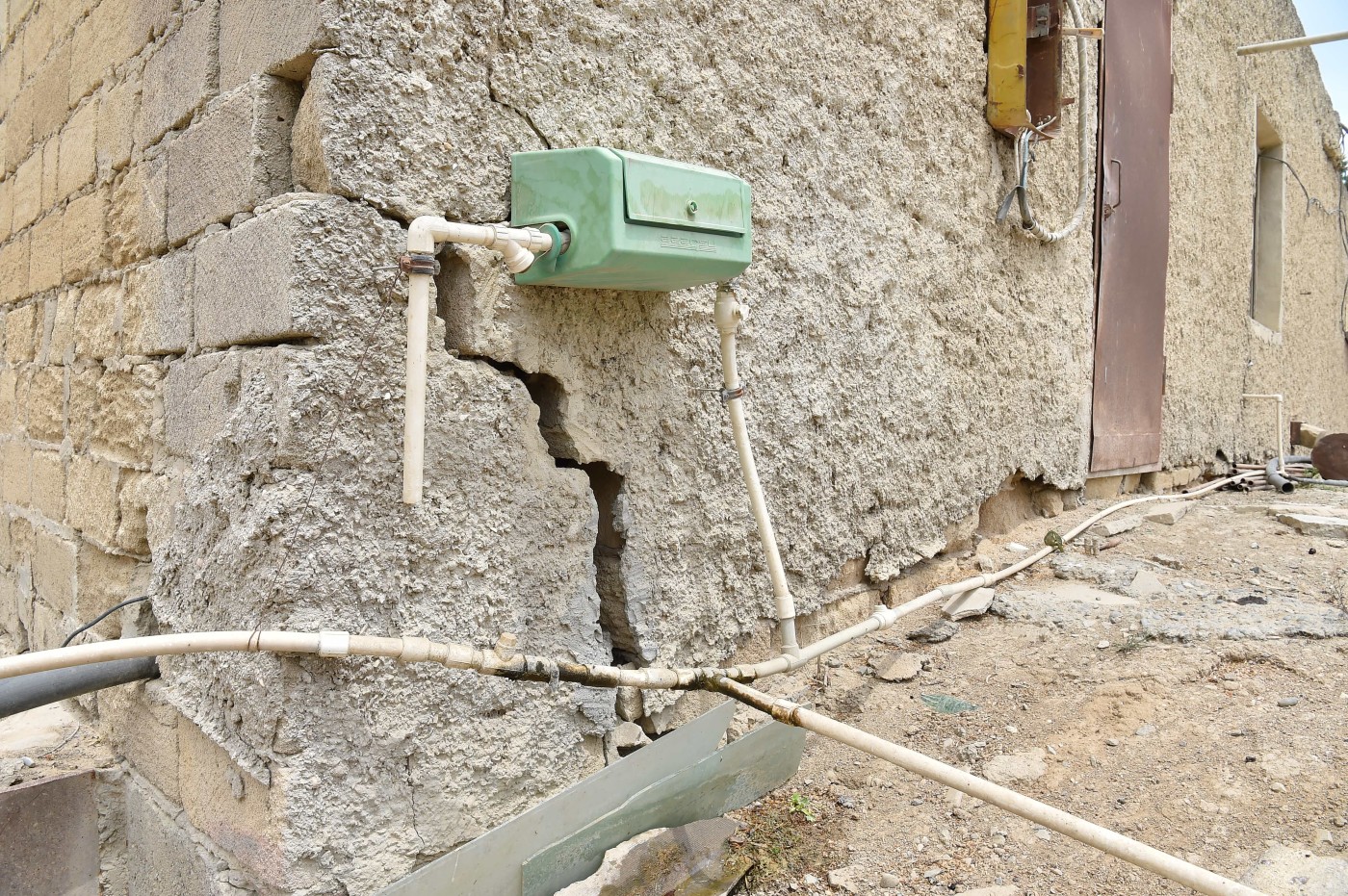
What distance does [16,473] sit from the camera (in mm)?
2521

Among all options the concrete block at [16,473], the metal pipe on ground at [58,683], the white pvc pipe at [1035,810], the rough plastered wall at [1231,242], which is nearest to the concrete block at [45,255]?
the concrete block at [16,473]

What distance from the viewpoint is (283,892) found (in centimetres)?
131

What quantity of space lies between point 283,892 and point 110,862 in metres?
0.82

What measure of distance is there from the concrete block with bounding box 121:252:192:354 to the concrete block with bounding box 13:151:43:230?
36.0 inches

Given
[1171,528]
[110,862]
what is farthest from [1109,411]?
[110,862]

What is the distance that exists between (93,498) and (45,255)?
85cm

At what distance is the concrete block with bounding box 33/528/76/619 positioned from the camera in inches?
82.0

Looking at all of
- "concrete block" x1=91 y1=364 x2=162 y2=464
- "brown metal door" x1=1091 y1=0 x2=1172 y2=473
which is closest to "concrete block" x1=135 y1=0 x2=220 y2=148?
"concrete block" x1=91 y1=364 x2=162 y2=464

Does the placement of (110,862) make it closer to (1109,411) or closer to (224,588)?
A: (224,588)

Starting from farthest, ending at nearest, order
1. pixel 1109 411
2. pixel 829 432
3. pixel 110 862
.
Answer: pixel 1109 411, pixel 829 432, pixel 110 862

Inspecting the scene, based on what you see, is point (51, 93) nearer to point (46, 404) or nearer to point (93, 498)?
point (46, 404)

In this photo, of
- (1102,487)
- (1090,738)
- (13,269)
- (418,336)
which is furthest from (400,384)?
(1102,487)

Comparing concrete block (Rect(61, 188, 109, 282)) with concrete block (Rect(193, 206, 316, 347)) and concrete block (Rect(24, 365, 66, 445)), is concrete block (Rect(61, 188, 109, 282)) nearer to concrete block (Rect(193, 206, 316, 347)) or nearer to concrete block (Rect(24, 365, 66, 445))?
concrete block (Rect(24, 365, 66, 445))

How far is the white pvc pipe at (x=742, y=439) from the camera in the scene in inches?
69.4
